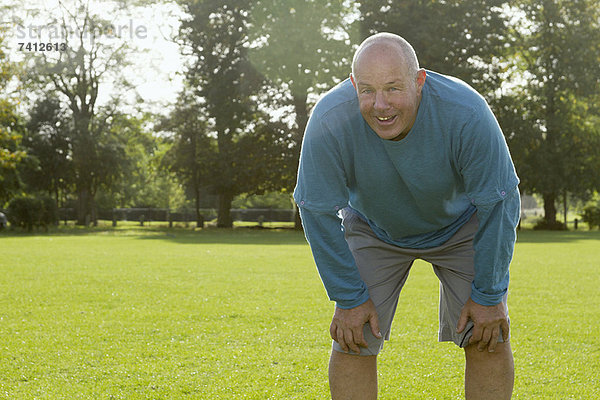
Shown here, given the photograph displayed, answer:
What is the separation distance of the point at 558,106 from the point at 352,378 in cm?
3609

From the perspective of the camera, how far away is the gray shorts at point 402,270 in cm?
294

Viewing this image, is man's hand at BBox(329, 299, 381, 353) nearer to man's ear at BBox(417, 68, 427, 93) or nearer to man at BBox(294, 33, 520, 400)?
man at BBox(294, 33, 520, 400)

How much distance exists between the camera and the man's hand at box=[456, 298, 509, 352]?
8.98 ft

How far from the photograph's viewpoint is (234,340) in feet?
17.8

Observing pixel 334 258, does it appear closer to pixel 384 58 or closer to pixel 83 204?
pixel 384 58

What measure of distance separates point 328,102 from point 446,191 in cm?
64

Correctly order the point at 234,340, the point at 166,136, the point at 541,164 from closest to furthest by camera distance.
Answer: the point at 234,340
the point at 541,164
the point at 166,136

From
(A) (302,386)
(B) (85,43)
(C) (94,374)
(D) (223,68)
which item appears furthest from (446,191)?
(B) (85,43)

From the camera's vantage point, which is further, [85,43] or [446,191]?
[85,43]

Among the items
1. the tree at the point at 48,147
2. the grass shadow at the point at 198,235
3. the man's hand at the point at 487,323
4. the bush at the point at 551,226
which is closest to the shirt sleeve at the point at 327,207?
the man's hand at the point at 487,323

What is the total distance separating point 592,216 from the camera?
120ft

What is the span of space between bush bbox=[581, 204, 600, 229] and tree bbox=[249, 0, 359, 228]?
16.1 meters

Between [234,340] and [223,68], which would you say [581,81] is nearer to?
[223,68]

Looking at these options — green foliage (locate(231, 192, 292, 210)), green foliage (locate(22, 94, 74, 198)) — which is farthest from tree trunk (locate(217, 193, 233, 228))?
green foliage (locate(231, 192, 292, 210))
